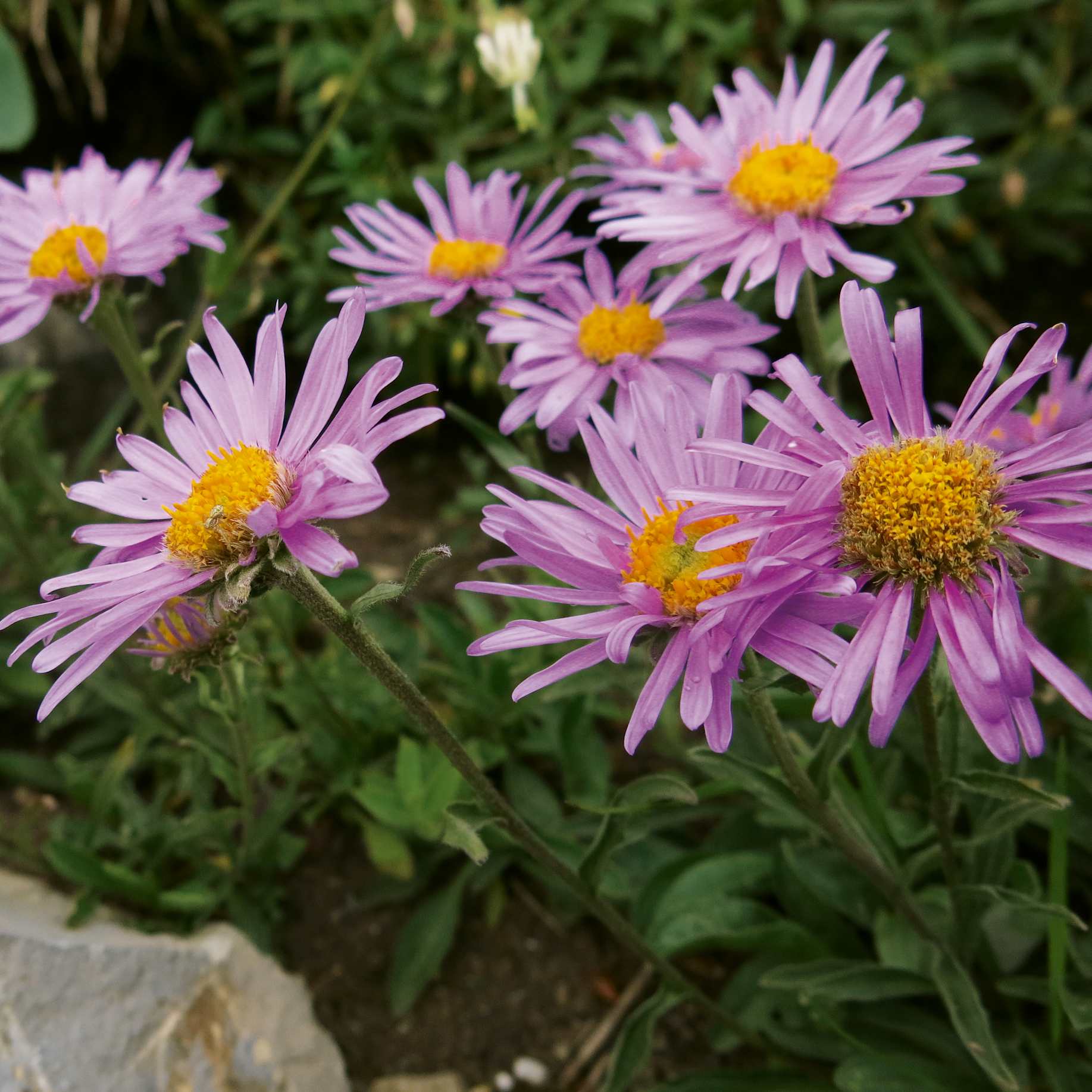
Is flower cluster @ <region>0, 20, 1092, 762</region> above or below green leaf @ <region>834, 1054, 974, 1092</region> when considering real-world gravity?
above

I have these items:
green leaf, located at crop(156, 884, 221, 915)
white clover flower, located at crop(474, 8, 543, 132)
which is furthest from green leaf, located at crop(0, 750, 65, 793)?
white clover flower, located at crop(474, 8, 543, 132)

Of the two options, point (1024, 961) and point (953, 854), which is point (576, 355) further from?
point (1024, 961)

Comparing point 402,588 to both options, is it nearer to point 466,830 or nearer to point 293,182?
point 466,830

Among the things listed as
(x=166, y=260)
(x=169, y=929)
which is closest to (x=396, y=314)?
(x=166, y=260)

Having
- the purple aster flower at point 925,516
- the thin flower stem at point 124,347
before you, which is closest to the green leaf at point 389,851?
the thin flower stem at point 124,347

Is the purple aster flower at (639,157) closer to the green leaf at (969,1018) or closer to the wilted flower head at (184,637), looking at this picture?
the wilted flower head at (184,637)

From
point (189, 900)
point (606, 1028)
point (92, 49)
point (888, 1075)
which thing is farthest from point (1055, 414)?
point (92, 49)

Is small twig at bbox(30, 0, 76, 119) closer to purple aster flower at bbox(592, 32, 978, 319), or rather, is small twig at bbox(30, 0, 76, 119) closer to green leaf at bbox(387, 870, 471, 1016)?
purple aster flower at bbox(592, 32, 978, 319)
